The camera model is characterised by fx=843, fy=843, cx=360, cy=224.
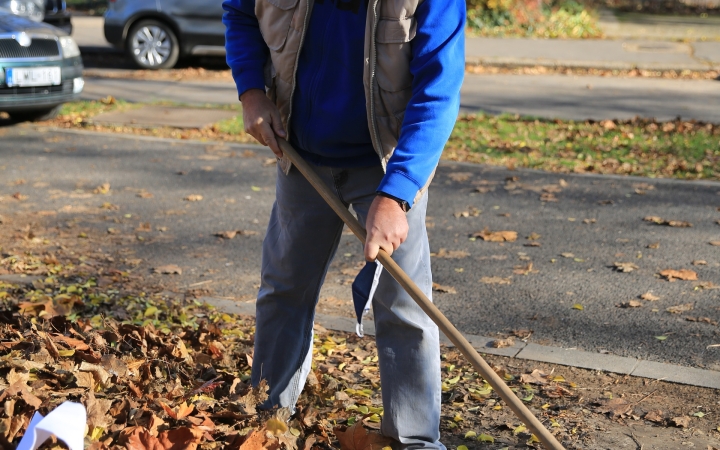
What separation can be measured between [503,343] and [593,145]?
4814 mm

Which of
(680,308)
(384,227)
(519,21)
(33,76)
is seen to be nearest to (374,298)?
(384,227)

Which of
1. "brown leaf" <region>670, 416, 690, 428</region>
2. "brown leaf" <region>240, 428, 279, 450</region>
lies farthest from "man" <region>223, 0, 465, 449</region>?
"brown leaf" <region>670, 416, 690, 428</region>

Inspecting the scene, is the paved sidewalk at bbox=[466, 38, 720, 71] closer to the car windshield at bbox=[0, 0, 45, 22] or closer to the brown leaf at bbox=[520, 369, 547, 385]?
the car windshield at bbox=[0, 0, 45, 22]

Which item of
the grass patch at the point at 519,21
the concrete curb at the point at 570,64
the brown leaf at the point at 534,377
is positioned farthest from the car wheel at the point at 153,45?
the brown leaf at the point at 534,377

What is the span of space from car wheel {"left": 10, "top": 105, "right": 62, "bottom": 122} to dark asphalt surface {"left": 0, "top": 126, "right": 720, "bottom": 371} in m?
1.41

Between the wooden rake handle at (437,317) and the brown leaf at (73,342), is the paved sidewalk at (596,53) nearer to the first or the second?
the brown leaf at (73,342)

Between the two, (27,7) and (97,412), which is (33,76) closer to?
(27,7)

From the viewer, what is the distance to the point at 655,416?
10.7ft

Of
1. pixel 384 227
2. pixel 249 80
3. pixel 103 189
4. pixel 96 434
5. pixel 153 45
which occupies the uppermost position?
pixel 249 80

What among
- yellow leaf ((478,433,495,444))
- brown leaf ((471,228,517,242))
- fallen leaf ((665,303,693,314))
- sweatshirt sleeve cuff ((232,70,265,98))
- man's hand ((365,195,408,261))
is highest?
sweatshirt sleeve cuff ((232,70,265,98))

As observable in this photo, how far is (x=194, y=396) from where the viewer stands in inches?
115

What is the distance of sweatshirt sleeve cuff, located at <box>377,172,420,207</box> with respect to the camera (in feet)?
7.80

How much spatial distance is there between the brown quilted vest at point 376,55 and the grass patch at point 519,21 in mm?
15699

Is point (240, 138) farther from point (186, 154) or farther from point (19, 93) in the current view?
point (19, 93)
